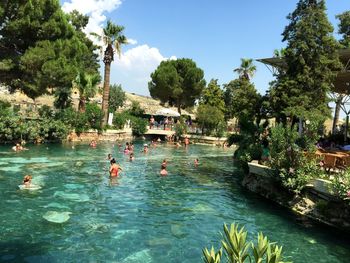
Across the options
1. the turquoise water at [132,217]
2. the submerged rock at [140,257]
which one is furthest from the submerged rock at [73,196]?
the submerged rock at [140,257]

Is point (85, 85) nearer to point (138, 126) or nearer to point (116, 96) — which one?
point (138, 126)

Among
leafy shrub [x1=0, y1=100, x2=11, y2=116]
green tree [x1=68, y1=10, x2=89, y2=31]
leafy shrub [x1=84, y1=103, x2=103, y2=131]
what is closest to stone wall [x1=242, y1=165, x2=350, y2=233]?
leafy shrub [x1=0, y1=100, x2=11, y2=116]

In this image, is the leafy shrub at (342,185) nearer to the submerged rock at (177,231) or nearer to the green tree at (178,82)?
the submerged rock at (177,231)

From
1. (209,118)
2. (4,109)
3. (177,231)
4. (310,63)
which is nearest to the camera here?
(177,231)

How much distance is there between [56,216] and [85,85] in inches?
1121

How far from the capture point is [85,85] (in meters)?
40.8

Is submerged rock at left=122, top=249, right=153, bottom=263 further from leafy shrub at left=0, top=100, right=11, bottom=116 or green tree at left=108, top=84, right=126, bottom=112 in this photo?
green tree at left=108, top=84, right=126, bottom=112

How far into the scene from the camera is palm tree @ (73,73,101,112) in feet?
130

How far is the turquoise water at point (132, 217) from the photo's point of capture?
36.5 feet

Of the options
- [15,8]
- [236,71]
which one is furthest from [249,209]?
[236,71]

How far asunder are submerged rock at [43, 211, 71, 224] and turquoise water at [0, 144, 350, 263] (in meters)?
0.13

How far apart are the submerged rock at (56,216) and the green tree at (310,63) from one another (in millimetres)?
12719

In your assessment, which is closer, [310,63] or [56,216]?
[56,216]

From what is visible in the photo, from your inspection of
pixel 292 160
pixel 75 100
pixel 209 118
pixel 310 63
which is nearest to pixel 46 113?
pixel 209 118
